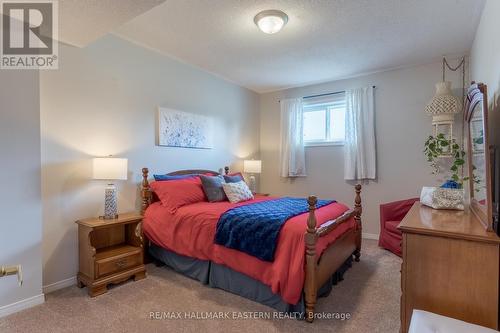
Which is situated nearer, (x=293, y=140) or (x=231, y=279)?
(x=231, y=279)

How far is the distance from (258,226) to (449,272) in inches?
50.3

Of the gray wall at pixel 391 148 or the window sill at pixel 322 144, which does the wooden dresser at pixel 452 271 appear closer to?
the gray wall at pixel 391 148

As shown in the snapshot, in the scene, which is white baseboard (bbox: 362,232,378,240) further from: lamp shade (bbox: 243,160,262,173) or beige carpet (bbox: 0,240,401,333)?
lamp shade (bbox: 243,160,262,173)

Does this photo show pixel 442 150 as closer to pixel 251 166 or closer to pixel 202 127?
pixel 251 166

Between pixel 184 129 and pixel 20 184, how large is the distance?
1.96m

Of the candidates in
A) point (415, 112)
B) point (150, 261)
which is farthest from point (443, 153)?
point (150, 261)

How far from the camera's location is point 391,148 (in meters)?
3.97

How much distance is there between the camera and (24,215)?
217cm

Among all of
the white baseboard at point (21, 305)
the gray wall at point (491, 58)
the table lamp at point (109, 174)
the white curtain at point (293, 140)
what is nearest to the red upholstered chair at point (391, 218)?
the white curtain at point (293, 140)

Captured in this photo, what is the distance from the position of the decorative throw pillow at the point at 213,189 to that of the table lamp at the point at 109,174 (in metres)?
0.98

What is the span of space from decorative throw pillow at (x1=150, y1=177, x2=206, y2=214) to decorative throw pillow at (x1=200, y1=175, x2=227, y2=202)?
77 millimetres

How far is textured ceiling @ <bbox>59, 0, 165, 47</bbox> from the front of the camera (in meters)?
1.92

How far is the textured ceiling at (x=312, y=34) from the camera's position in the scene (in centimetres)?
239

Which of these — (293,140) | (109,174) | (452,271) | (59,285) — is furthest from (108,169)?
(293,140)
